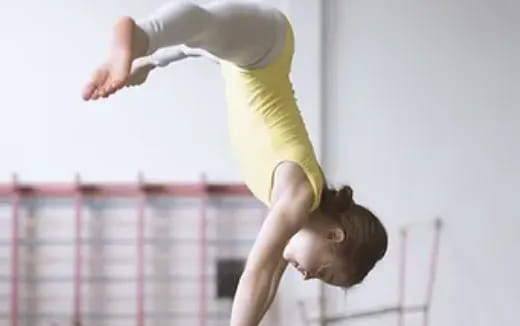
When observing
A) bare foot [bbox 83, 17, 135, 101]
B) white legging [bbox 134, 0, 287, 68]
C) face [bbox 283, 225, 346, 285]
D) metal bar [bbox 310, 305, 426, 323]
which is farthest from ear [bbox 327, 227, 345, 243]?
metal bar [bbox 310, 305, 426, 323]

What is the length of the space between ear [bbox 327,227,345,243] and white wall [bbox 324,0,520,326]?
5.23 feet

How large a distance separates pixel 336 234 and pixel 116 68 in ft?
1.77

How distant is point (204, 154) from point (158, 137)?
16 centimetres

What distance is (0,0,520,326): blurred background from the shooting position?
321 centimetres

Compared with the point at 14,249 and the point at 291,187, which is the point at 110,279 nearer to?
the point at 14,249

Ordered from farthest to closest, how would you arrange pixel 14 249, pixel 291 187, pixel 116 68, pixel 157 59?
1. pixel 14 249
2. pixel 157 59
3. pixel 291 187
4. pixel 116 68

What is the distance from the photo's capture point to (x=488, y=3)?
3.23 m

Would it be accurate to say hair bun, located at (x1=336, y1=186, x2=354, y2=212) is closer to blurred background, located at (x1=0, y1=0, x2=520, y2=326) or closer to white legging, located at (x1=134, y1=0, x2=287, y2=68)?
white legging, located at (x1=134, y1=0, x2=287, y2=68)

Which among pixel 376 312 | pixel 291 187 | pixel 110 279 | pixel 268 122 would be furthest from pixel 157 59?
pixel 376 312

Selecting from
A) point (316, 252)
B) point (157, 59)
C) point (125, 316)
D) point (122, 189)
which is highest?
point (157, 59)

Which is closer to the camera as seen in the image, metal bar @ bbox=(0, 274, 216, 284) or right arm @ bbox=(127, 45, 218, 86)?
right arm @ bbox=(127, 45, 218, 86)

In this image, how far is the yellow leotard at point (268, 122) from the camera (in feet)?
5.43

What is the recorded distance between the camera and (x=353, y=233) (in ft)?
5.47

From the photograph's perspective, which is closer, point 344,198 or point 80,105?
point 344,198
